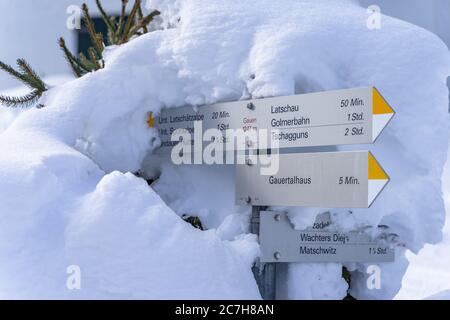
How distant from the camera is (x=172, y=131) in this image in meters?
5.36

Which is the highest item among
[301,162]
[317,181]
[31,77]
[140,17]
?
[140,17]

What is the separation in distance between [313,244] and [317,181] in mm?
613

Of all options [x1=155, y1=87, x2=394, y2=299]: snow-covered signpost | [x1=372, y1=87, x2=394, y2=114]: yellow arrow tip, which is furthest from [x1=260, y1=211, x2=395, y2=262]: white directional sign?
[x1=372, y1=87, x2=394, y2=114]: yellow arrow tip

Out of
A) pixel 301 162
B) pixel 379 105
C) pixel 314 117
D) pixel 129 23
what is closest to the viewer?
pixel 379 105

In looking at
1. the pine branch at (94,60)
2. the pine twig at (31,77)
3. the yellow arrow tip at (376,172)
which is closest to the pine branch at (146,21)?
the pine branch at (94,60)

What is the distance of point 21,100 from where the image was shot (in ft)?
21.1


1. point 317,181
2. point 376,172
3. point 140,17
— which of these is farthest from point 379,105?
point 140,17

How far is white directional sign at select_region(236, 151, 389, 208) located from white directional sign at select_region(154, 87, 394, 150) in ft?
0.41

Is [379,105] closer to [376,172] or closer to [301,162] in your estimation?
[376,172]

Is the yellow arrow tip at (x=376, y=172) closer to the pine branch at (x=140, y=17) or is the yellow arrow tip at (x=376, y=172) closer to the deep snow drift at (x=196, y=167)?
the deep snow drift at (x=196, y=167)

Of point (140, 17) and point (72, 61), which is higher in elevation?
point (140, 17)
